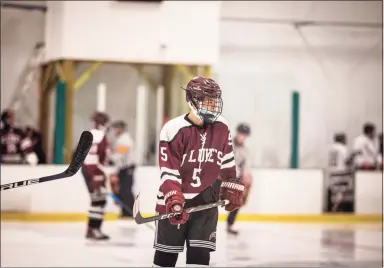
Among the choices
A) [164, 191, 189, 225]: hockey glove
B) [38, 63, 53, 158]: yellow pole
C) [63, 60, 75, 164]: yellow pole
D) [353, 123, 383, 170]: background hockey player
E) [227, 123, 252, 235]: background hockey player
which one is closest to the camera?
[164, 191, 189, 225]: hockey glove

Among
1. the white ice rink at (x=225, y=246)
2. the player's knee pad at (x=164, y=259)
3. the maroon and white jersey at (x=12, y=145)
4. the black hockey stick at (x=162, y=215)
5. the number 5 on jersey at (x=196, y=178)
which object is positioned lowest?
the white ice rink at (x=225, y=246)

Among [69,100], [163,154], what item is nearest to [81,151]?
[163,154]

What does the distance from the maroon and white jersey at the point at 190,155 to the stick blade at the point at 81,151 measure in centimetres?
40

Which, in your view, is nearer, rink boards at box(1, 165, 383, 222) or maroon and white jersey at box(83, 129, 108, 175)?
maroon and white jersey at box(83, 129, 108, 175)

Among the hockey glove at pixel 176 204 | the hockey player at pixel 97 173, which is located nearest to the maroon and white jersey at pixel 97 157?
the hockey player at pixel 97 173

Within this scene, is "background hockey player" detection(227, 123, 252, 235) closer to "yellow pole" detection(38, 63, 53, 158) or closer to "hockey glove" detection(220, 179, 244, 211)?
"yellow pole" detection(38, 63, 53, 158)

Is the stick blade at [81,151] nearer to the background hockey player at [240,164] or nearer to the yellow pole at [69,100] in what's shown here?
the background hockey player at [240,164]

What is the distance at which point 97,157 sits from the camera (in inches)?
416

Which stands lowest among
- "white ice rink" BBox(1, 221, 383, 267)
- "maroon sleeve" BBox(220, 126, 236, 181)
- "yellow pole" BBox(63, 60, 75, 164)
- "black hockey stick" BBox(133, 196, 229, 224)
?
"white ice rink" BBox(1, 221, 383, 267)

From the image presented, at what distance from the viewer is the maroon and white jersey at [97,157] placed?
34.4 feet

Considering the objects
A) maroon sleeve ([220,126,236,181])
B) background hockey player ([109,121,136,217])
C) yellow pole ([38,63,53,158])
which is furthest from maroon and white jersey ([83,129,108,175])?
yellow pole ([38,63,53,158])

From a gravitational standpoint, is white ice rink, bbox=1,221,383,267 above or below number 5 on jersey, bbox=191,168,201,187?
below

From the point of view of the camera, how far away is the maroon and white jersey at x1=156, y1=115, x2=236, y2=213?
16.7 ft

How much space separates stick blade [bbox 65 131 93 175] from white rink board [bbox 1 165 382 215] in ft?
27.1
